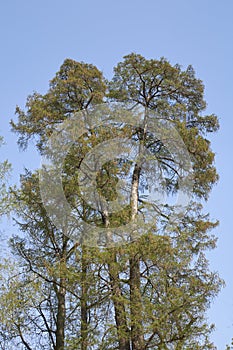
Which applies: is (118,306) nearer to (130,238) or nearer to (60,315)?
(130,238)

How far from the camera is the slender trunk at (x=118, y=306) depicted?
37.6 feet

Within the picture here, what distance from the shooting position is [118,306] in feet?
38.1

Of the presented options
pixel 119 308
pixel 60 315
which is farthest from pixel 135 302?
pixel 60 315

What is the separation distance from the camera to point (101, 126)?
1416 cm

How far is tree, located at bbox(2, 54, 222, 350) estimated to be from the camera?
38.0 feet

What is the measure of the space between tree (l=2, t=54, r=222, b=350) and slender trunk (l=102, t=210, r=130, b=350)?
0.02m

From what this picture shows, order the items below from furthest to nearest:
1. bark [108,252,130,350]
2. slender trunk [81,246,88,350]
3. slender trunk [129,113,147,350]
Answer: slender trunk [81,246,88,350] < bark [108,252,130,350] < slender trunk [129,113,147,350]

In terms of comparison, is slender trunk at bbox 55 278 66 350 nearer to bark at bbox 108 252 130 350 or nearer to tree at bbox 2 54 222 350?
tree at bbox 2 54 222 350

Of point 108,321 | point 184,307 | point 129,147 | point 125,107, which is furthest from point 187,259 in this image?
point 125,107

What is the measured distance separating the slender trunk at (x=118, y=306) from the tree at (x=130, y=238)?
25 mm

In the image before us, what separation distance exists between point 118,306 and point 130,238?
1527 mm

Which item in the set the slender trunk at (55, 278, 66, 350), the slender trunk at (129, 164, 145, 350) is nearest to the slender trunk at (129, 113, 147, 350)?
the slender trunk at (129, 164, 145, 350)

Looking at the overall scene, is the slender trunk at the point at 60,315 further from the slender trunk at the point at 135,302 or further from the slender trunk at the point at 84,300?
the slender trunk at the point at 135,302

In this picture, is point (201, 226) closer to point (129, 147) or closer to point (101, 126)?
point (129, 147)
